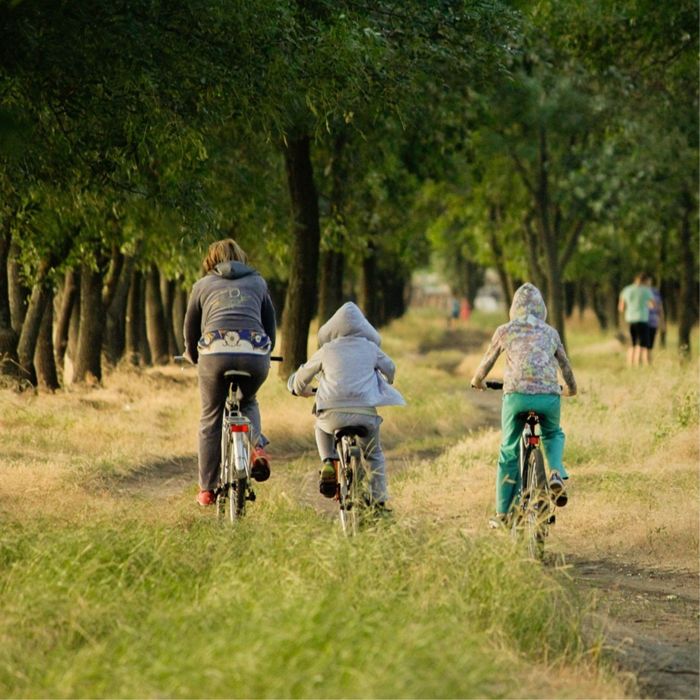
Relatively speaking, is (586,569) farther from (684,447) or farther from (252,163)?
(252,163)

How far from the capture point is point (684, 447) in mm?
15938

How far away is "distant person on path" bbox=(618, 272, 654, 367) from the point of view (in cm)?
2931

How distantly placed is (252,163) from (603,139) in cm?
1405

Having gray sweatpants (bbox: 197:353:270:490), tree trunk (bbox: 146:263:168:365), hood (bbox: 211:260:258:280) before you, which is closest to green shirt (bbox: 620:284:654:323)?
tree trunk (bbox: 146:263:168:365)

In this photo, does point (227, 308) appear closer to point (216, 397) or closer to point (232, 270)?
point (232, 270)

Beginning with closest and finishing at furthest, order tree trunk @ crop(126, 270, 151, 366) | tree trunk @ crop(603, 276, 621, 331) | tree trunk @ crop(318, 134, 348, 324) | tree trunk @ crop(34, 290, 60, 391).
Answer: tree trunk @ crop(34, 290, 60, 391) < tree trunk @ crop(318, 134, 348, 324) < tree trunk @ crop(126, 270, 151, 366) < tree trunk @ crop(603, 276, 621, 331)

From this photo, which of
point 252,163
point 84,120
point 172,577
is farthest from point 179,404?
point 172,577

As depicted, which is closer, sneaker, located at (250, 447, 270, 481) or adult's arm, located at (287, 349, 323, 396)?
sneaker, located at (250, 447, 270, 481)

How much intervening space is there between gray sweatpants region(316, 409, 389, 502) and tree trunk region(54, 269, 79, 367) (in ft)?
51.5

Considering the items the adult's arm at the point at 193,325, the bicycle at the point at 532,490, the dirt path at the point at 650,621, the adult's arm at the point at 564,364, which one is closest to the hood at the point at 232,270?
the adult's arm at the point at 193,325

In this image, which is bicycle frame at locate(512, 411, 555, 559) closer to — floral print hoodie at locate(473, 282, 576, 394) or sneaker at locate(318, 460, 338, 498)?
floral print hoodie at locate(473, 282, 576, 394)

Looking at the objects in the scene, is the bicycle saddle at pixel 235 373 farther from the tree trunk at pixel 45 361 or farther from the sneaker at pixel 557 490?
the tree trunk at pixel 45 361

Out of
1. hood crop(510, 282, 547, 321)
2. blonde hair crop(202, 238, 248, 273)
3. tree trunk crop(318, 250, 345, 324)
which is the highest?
tree trunk crop(318, 250, 345, 324)

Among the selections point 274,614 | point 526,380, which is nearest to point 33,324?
point 526,380
